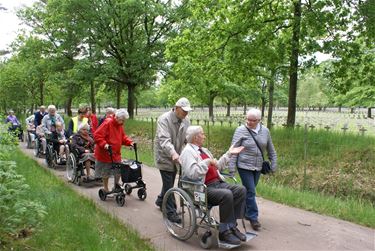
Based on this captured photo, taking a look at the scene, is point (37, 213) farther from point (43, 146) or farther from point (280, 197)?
point (43, 146)

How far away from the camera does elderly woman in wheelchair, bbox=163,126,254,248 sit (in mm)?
4973

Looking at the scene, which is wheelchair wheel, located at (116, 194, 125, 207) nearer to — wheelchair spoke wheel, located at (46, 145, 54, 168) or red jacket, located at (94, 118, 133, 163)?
red jacket, located at (94, 118, 133, 163)

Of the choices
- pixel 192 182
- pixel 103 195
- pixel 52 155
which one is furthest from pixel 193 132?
pixel 52 155

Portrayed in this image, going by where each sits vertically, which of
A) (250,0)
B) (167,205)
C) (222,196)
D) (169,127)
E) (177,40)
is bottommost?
(167,205)

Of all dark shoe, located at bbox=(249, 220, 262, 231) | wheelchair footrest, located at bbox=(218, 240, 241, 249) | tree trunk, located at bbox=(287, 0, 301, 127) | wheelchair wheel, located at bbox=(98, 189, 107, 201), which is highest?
tree trunk, located at bbox=(287, 0, 301, 127)

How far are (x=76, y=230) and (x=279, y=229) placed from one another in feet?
10.0

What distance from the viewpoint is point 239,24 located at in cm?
1492

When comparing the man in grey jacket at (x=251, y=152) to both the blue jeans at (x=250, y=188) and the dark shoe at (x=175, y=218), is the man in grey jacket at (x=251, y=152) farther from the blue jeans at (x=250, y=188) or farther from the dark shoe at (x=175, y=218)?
the dark shoe at (x=175, y=218)

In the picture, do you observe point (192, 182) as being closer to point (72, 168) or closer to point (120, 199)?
point (120, 199)

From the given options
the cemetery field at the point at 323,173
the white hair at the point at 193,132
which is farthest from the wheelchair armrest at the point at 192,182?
the cemetery field at the point at 323,173

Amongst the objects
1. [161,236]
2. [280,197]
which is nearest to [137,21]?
[280,197]

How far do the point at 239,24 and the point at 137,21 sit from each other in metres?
12.7

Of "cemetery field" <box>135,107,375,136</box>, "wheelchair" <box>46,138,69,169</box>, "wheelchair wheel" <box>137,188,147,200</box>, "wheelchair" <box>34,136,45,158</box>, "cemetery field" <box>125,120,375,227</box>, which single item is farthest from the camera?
"cemetery field" <box>135,107,375,136</box>

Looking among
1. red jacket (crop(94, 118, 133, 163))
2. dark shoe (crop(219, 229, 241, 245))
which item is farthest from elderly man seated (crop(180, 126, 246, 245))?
red jacket (crop(94, 118, 133, 163))
